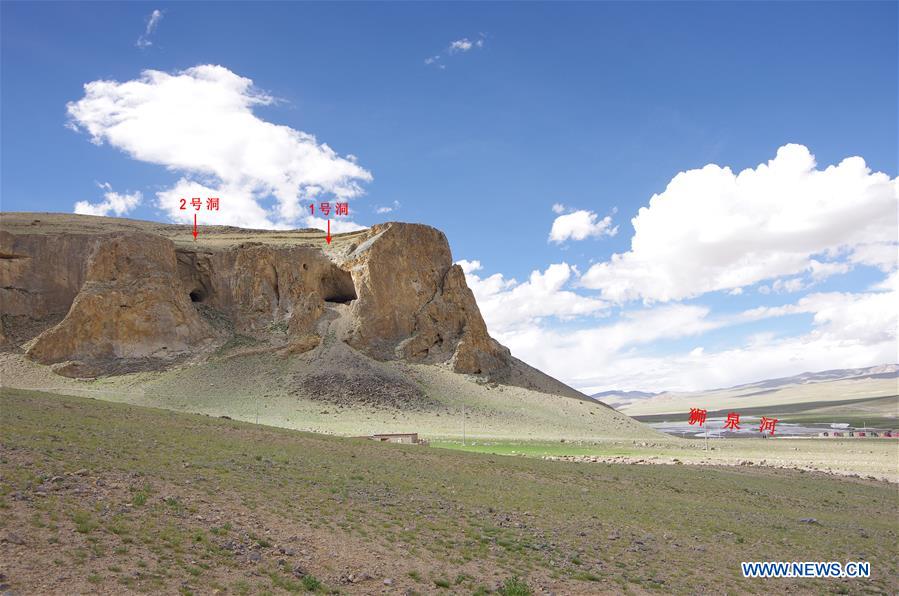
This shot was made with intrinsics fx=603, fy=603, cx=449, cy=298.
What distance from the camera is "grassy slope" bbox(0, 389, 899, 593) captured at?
10.1 m

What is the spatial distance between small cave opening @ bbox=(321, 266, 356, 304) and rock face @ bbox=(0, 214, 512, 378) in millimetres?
175

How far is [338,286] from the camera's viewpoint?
7569cm

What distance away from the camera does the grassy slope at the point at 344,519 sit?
10.1 metres

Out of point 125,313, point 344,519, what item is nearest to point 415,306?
point 125,313

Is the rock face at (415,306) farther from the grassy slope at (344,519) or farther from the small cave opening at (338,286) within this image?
the grassy slope at (344,519)

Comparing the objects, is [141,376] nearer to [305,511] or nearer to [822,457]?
[305,511]

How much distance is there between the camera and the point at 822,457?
46.1m

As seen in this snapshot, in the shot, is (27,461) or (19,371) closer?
(27,461)

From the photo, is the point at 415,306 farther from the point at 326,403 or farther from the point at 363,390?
the point at 326,403

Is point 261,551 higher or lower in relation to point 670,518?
higher

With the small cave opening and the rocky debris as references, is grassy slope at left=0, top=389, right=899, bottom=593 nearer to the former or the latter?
the rocky debris

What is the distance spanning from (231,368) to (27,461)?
47.9 m

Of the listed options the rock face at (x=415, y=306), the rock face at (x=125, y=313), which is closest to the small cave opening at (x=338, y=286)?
the rock face at (x=415, y=306)

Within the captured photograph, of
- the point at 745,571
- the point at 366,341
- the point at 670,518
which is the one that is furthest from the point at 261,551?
the point at 366,341
